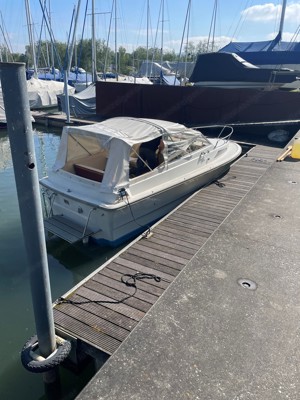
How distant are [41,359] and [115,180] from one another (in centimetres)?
361

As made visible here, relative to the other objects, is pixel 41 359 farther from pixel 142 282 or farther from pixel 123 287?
pixel 142 282

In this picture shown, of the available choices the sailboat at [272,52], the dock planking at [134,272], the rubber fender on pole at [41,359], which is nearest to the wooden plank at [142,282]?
the dock planking at [134,272]

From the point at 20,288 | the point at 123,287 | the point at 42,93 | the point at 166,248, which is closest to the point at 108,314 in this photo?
the point at 123,287

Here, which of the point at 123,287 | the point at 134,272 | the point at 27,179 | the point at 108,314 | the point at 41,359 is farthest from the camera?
the point at 134,272

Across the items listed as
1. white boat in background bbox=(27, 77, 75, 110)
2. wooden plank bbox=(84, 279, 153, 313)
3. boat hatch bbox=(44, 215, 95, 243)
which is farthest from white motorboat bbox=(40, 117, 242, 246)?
white boat in background bbox=(27, 77, 75, 110)

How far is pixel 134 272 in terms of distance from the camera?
4.71m

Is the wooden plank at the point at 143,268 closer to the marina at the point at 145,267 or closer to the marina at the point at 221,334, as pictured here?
the marina at the point at 145,267

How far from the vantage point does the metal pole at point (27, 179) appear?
1998 millimetres

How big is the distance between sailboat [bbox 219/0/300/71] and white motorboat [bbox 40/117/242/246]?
13.3m

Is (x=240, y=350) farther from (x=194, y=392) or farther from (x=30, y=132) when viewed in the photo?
(x=30, y=132)

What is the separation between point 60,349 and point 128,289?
1.58m

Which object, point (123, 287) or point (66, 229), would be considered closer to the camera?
point (123, 287)

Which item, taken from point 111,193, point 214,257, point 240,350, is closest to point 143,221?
point 111,193

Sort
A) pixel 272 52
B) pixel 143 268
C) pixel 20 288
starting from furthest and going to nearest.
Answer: pixel 272 52 < pixel 20 288 < pixel 143 268
